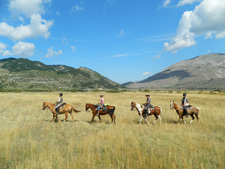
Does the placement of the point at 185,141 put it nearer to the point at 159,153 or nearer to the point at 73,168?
the point at 159,153

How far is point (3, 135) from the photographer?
27.8 feet

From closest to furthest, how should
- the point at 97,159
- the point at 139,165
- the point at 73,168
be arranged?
the point at 73,168, the point at 139,165, the point at 97,159

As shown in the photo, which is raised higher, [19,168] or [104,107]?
[104,107]

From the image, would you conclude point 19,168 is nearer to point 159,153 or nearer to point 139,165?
point 139,165

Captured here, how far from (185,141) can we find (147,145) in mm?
2325

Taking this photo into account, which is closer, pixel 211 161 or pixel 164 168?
pixel 164 168

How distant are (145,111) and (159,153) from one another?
7001mm

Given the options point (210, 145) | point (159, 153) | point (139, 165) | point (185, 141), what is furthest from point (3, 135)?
point (210, 145)

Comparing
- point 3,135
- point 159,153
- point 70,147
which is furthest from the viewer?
point 3,135

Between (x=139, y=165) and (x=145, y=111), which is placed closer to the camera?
(x=139, y=165)

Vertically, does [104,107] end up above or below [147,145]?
above

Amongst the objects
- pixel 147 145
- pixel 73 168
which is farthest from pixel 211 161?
pixel 73 168

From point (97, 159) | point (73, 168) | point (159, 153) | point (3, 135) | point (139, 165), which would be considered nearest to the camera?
point (73, 168)

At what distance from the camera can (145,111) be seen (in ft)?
42.4
